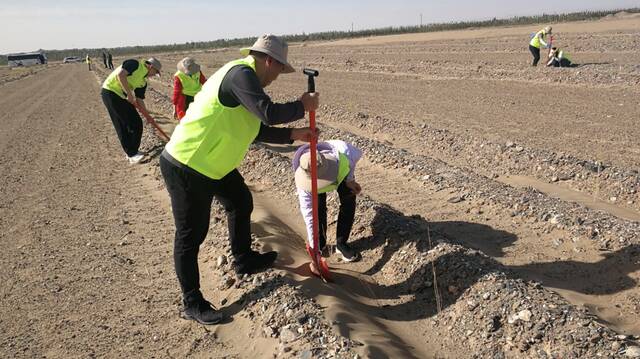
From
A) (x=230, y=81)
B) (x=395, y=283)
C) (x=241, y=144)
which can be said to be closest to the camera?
(x=230, y=81)

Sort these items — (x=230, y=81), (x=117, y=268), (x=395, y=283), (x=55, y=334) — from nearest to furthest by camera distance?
1. (x=230, y=81)
2. (x=55, y=334)
3. (x=395, y=283)
4. (x=117, y=268)

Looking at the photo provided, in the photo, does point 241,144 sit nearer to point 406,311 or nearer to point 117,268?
point 406,311

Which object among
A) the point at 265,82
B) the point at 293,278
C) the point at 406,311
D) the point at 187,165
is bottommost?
the point at 406,311

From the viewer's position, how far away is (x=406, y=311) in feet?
12.9

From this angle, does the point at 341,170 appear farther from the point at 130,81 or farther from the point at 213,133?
the point at 130,81

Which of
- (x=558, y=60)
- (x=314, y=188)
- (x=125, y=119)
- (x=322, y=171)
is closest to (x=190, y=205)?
(x=314, y=188)

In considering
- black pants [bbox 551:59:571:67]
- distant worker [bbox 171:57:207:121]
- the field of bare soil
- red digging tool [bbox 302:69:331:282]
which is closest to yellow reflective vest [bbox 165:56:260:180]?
red digging tool [bbox 302:69:331:282]

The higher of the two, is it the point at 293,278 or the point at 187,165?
the point at 187,165

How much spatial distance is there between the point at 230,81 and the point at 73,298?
238 centimetres

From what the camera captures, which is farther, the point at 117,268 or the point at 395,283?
the point at 117,268

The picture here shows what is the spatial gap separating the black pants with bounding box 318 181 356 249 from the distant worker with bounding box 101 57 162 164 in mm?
4402

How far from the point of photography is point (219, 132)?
3.15 meters

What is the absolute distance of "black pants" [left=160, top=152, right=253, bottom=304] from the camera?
10.7 feet

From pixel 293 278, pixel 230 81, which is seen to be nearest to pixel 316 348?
pixel 293 278
